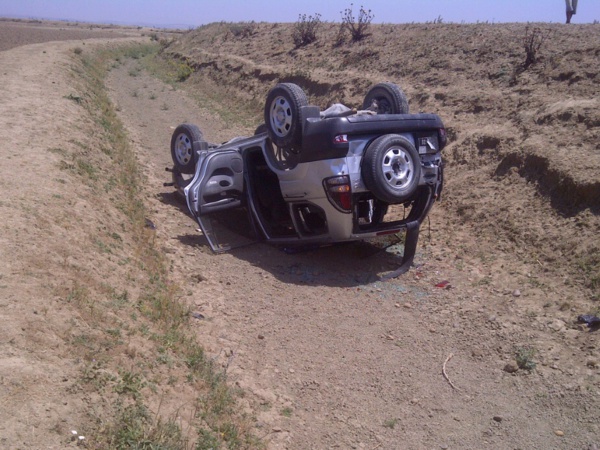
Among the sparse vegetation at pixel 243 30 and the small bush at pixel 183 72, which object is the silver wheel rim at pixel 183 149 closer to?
the small bush at pixel 183 72

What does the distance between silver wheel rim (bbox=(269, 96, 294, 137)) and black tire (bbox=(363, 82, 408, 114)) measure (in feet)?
4.67

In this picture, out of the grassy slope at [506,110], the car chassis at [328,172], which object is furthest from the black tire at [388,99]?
the grassy slope at [506,110]

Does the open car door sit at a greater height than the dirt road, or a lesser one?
greater

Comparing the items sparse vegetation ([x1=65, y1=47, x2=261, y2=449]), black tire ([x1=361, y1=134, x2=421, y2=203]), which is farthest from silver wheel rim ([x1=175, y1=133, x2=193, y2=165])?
black tire ([x1=361, y1=134, x2=421, y2=203])

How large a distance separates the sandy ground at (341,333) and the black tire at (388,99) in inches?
72.0

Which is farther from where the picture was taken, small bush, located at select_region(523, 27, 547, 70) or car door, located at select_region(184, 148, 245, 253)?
small bush, located at select_region(523, 27, 547, 70)

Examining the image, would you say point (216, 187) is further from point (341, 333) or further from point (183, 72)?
point (183, 72)

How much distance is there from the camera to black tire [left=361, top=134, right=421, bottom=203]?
21.8 feet

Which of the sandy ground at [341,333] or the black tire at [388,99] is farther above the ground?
the black tire at [388,99]

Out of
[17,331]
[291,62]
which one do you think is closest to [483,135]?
[17,331]

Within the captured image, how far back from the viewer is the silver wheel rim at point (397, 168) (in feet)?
22.1

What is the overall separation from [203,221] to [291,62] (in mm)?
13877

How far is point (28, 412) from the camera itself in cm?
349

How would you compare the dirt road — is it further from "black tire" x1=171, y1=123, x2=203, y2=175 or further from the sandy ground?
"black tire" x1=171, y1=123, x2=203, y2=175
